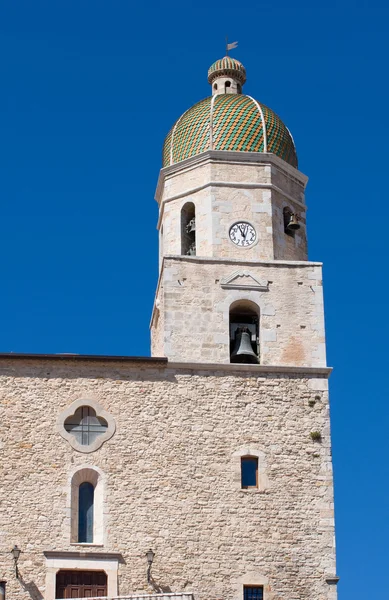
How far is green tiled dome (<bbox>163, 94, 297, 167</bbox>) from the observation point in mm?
39531

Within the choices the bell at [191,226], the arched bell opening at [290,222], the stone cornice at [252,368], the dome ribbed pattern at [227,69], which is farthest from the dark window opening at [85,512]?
the dome ribbed pattern at [227,69]

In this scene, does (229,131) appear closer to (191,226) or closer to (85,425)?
(191,226)

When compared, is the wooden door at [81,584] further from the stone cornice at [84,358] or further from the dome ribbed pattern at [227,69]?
the dome ribbed pattern at [227,69]

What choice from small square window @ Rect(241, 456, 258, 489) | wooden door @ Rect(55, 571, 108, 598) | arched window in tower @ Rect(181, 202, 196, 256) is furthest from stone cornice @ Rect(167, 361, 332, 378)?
wooden door @ Rect(55, 571, 108, 598)

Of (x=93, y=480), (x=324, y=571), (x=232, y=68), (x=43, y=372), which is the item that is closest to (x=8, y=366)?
(x=43, y=372)

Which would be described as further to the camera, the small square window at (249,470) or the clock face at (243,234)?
the clock face at (243,234)

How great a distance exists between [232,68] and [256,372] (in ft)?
33.2

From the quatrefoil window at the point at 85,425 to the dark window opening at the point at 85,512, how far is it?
92 centimetres

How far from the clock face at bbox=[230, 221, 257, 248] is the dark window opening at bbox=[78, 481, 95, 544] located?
759cm

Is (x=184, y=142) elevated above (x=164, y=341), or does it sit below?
above

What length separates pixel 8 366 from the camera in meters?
35.8

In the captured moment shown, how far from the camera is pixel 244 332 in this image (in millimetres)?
37344

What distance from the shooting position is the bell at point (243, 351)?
121 ft

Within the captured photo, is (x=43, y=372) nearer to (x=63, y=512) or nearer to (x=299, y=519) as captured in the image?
(x=63, y=512)
